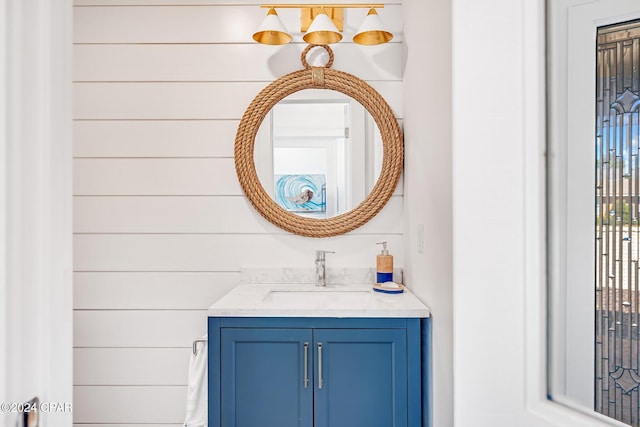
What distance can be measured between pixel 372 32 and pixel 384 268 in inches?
41.5

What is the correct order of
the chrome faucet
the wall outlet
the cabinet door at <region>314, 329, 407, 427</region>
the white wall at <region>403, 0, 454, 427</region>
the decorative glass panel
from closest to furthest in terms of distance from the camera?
the decorative glass panel, the white wall at <region>403, 0, 454, 427</region>, the cabinet door at <region>314, 329, 407, 427</region>, the wall outlet, the chrome faucet

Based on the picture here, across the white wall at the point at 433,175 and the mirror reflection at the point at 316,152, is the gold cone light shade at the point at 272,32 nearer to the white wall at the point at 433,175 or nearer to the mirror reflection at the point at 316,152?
the mirror reflection at the point at 316,152

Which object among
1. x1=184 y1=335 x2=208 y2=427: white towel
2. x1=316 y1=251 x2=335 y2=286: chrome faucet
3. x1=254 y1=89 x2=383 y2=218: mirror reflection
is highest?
x1=254 y1=89 x2=383 y2=218: mirror reflection

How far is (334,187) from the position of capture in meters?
1.90

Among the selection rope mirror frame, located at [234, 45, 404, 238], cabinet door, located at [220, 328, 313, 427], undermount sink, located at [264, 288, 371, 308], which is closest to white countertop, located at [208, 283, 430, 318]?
undermount sink, located at [264, 288, 371, 308]

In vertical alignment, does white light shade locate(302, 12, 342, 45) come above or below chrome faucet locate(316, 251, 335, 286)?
above

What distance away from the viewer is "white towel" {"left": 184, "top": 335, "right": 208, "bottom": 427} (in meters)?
1.71

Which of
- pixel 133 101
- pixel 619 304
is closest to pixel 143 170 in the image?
pixel 133 101

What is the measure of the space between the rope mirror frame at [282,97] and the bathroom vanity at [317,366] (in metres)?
0.54

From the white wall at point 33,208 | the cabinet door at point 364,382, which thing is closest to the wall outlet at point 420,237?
the cabinet door at point 364,382

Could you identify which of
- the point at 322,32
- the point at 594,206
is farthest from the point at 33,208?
the point at 322,32

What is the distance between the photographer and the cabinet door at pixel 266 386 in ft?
4.57

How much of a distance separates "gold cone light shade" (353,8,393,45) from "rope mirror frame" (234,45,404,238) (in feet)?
0.53

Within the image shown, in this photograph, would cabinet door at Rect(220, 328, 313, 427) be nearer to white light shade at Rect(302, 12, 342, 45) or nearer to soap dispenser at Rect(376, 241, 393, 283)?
soap dispenser at Rect(376, 241, 393, 283)
